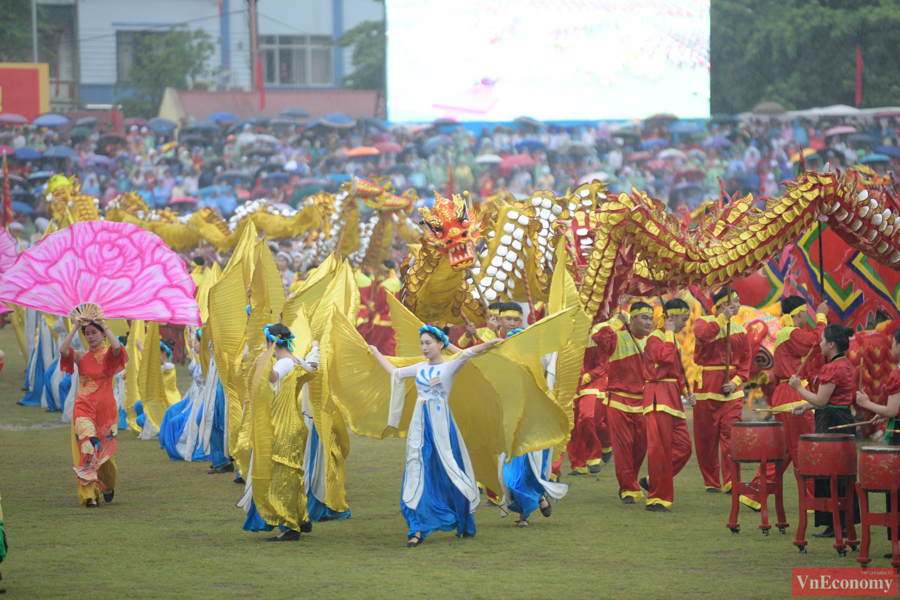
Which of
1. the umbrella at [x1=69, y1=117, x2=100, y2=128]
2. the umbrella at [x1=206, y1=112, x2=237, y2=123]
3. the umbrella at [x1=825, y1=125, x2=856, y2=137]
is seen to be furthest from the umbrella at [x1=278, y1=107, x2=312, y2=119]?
the umbrella at [x1=825, y1=125, x2=856, y2=137]

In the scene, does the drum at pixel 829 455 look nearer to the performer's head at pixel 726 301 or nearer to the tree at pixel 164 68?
the performer's head at pixel 726 301

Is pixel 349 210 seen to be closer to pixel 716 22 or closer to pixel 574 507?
pixel 574 507

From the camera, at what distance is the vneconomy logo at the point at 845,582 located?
203 inches

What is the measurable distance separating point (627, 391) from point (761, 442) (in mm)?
1699

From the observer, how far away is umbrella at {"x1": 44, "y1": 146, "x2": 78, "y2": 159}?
2541cm

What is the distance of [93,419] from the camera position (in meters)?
7.62

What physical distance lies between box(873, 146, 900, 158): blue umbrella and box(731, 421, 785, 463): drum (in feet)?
65.6

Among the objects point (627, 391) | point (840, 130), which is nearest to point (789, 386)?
point (627, 391)

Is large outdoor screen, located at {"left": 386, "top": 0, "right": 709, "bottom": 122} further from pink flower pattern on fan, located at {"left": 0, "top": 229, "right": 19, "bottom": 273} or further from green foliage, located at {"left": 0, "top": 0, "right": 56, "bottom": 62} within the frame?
pink flower pattern on fan, located at {"left": 0, "top": 229, "right": 19, "bottom": 273}

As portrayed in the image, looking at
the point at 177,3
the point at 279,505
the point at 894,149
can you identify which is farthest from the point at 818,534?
the point at 177,3

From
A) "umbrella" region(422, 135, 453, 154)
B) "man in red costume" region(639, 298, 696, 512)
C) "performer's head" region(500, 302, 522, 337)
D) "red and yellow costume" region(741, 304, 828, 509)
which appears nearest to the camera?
"red and yellow costume" region(741, 304, 828, 509)

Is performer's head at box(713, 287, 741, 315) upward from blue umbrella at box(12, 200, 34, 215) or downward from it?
downward

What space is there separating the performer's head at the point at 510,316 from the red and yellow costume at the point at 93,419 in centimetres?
273

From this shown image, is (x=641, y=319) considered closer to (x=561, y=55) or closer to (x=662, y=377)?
(x=662, y=377)
